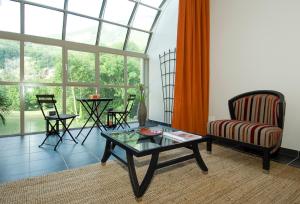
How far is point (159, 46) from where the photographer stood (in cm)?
504

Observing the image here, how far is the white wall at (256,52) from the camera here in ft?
8.36

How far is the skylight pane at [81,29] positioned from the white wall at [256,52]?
2788mm

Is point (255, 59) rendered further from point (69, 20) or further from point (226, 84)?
point (69, 20)

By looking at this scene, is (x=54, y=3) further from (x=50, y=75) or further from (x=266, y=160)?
(x=266, y=160)

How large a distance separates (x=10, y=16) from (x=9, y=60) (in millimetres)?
860

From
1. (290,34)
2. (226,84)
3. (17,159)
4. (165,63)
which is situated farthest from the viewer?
(165,63)


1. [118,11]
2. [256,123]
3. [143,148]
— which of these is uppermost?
[118,11]

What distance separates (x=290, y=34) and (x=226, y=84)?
118 centimetres

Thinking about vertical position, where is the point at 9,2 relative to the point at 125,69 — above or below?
above

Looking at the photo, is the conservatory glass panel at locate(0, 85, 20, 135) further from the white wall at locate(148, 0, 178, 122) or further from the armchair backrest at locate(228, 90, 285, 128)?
the armchair backrest at locate(228, 90, 285, 128)

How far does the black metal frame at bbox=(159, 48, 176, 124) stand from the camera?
181 inches

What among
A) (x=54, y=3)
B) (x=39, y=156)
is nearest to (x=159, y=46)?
(x=54, y=3)

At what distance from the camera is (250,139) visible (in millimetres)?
2148

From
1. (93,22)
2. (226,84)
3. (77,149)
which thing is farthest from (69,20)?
(226,84)
